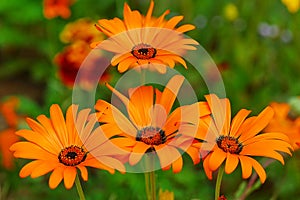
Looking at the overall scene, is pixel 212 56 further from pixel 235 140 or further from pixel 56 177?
pixel 56 177

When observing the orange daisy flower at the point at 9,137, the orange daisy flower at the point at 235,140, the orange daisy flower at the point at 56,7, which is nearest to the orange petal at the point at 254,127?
the orange daisy flower at the point at 235,140

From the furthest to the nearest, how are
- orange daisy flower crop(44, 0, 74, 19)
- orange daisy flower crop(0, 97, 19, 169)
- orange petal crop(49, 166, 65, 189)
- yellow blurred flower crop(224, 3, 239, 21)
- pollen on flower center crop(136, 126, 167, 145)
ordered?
yellow blurred flower crop(224, 3, 239, 21)
orange daisy flower crop(44, 0, 74, 19)
orange daisy flower crop(0, 97, 19, 169)
pollen on flower center crop(136, 126, 167, 145)
orange petal crop(49, 166, 65, 189)

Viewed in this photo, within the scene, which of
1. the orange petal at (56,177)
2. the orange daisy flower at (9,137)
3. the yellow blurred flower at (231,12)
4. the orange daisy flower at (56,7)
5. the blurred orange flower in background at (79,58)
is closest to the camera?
the orange petal at (56,177)

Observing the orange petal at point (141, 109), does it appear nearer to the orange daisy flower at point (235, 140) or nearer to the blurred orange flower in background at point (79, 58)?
the orange daisy flower at point (235, 140)

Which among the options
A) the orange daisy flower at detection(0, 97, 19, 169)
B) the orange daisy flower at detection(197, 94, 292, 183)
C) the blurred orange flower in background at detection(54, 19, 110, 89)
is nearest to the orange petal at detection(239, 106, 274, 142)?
the orange daisy flower at detection(197, 94, 292, 183)

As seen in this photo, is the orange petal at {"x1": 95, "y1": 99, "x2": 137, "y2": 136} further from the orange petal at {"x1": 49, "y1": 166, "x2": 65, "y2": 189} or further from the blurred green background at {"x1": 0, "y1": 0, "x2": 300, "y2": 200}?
the blurred green background at {"x1": 0, "y1": 0, "x2": 300, "y2": 200}

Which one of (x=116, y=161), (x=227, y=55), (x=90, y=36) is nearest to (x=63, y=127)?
(x=116, y=161)

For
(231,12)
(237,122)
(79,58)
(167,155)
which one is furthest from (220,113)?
(231,12)
